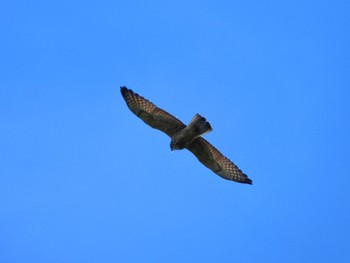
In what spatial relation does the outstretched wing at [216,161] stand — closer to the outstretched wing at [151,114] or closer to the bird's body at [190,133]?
the bird's body at [190,133]

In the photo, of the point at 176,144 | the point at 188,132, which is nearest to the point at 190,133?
the point at 188,132

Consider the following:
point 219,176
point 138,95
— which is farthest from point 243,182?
point 138,95

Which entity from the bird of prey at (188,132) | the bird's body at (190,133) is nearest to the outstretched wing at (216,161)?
the bird of prey at (188,132)

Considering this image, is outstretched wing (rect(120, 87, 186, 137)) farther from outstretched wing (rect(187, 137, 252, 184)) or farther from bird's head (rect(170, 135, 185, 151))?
outstretched wing (rect(187, 137, 252, 184))

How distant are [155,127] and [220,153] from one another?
77.1 inches

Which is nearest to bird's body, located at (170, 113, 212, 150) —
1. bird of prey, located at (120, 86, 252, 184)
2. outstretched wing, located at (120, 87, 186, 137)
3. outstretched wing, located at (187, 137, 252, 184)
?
bird of prey, located at (120, 86, 252, 184)

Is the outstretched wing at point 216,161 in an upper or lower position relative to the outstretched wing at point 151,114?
lower

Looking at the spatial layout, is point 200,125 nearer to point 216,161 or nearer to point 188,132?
point 188,132

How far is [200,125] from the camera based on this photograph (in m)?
18.9

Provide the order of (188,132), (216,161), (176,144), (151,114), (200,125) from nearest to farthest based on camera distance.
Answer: (200,125) < (188,132) < (176,144) < (151,114) < (216,161)

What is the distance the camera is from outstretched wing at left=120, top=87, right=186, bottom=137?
19406mm

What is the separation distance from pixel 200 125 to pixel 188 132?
394mm

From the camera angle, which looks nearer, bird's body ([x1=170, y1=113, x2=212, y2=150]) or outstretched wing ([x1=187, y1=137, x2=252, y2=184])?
bird's body ([x1=170, y1=113, x2=212, y2=150])

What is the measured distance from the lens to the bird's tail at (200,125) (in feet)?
61.9
